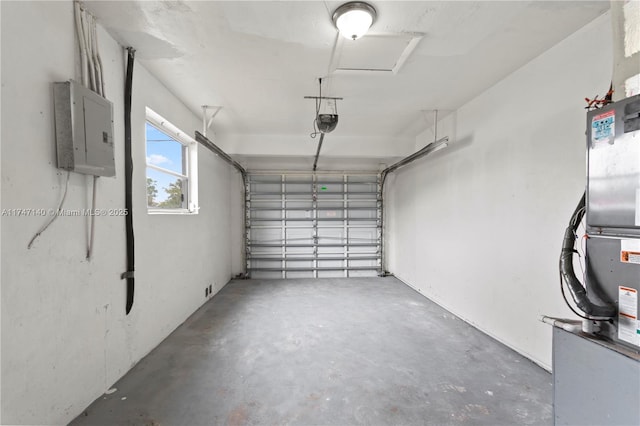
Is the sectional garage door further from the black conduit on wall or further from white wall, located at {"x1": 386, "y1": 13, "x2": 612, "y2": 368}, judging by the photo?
the black conduit on wall

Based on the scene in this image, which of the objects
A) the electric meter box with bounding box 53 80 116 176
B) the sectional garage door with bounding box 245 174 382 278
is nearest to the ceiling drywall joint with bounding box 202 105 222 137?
the electric meter box with bounding box 53 80 116 176

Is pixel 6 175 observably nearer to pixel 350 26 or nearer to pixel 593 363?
pixel 350 26

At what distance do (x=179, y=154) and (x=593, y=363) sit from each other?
4034mm

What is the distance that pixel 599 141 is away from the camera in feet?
3.66

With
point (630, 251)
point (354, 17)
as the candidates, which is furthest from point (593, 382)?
point (354, 17)

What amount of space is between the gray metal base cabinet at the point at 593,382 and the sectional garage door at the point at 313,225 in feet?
15.0

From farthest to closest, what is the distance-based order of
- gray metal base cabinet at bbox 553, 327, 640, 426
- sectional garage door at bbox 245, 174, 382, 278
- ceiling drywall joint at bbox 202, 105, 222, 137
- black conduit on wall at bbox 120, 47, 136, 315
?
sectional garage door at bbox 245, 174, 382, 278 < ceiling drywall joint at bbox 202, 105, 222, 137 < black conduit on wall at bbox 120, 47, 136, 315 < gray metal base cabinet at bbox 553, 327, 640, 426

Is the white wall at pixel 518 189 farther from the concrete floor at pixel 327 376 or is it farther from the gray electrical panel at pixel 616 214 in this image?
the gray electrical panel at pixel 616 214

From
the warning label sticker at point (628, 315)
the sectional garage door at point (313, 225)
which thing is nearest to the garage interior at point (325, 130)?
the warning label sticker at point (628, 315)

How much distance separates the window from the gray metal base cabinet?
327cm

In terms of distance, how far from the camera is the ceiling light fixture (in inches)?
62.2

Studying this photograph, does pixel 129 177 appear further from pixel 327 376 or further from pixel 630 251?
pixel 630 251

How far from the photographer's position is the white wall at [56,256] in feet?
4.16


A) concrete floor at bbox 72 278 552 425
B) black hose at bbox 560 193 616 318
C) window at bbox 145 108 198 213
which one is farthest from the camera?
window at bbox 145 108 198 213
